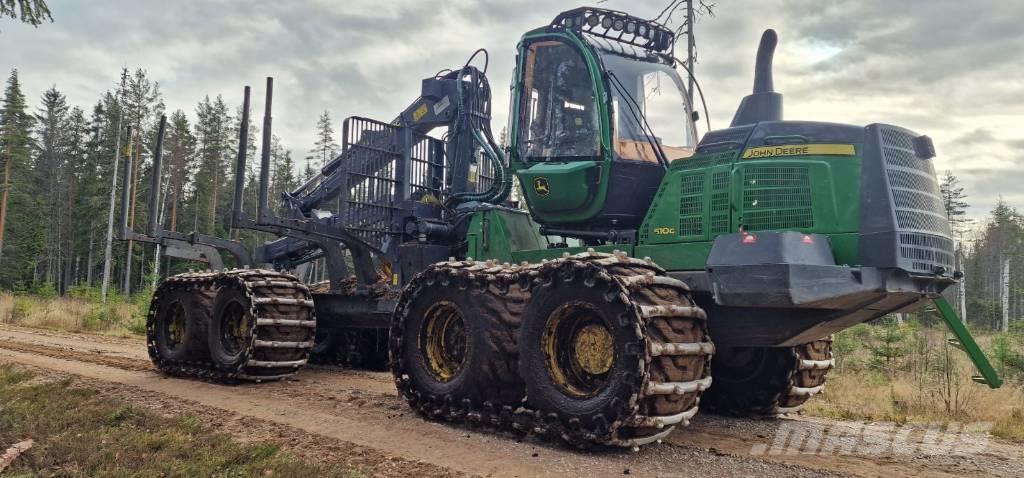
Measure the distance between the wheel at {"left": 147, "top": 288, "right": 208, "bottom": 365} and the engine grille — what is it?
28.1 feet

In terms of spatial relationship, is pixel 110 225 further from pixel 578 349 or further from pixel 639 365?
pixel 639 365

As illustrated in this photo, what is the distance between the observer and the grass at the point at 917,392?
7.97 meters

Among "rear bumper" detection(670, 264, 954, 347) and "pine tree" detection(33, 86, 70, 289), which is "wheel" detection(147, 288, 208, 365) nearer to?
"rear bumper" detection(670, 264, 954, 347)

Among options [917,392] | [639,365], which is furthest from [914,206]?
[917,392]

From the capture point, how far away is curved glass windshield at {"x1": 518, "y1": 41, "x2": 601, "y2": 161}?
7.38 m

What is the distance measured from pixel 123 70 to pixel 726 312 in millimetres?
50002

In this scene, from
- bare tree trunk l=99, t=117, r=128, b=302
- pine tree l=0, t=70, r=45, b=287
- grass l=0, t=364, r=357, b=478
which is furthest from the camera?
pine tree l=0, t=70, r=45, b=287

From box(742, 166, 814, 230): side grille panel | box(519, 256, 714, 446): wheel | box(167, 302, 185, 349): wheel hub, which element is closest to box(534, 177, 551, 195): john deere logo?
box(519, 256, 714, 446): wheel

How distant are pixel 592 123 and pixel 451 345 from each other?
2604 mm

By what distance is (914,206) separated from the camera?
5.84 meters

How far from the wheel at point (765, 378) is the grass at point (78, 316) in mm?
15816

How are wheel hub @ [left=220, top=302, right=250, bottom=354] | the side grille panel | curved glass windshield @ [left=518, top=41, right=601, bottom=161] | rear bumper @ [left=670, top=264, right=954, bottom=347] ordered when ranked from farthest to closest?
wheel hub @ [left=220, top=302, right=250, bottom=354] < curved glass windshield @ [left=518, top=41, right=601, bottom=161] < the side grille panel < rear bumper @ [left=670, top=264, right=954, bottom=347]

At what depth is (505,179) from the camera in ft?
30.7

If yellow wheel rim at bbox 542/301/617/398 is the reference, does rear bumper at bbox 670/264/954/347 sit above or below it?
above
